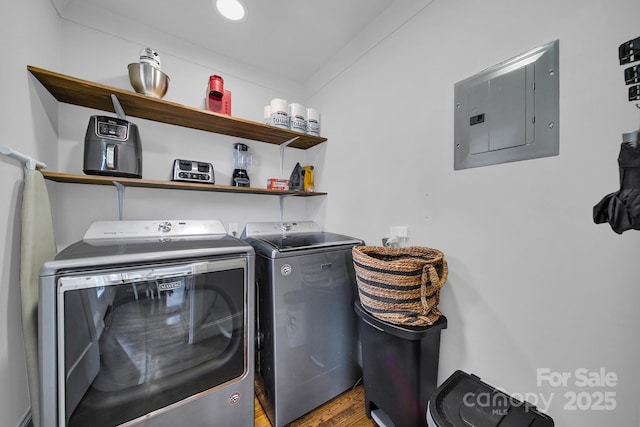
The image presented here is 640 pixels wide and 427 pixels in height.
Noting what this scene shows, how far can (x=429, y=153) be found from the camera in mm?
1294

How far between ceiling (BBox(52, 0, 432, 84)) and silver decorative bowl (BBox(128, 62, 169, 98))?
487 mm

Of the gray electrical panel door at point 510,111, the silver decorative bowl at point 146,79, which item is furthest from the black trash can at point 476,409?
the silver decorative bowl at point 146,79

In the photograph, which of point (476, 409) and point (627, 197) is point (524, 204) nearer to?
point (627, 197)

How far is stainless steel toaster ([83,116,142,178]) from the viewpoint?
4.04 ft

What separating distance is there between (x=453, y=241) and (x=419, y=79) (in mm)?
991

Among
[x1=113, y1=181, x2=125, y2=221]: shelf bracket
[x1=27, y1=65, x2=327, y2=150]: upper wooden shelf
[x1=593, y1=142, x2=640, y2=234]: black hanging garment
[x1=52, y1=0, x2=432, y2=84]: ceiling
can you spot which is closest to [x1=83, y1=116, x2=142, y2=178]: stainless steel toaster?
[x1=27, y1=65, x2=327, y2=150]: upper wooden shelf

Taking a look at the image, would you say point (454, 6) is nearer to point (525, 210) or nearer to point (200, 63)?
point (525, 210)

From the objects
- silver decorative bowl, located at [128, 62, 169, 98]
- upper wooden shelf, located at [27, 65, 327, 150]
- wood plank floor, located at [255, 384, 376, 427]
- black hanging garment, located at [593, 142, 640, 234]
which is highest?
silver decorative bowl, located at [128, 62, 169, 98]

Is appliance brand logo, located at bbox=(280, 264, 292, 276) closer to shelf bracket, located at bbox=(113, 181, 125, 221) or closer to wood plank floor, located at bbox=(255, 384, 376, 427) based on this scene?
wood plank floor, located at bbox=(255, 384, 376, 427)

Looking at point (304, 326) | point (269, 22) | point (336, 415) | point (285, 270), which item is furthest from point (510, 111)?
point (336, 415)

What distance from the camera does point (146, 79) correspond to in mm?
1354

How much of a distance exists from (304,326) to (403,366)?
0.57 metres

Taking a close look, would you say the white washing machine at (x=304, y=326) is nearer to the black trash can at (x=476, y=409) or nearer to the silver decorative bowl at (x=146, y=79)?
the black trash can at (x=476, y=409)

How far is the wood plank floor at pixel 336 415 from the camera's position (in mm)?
1289
